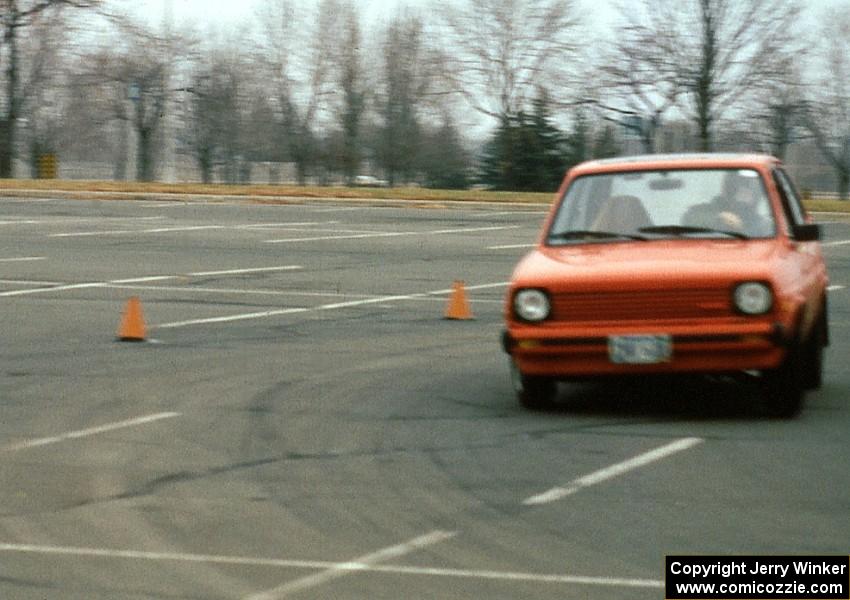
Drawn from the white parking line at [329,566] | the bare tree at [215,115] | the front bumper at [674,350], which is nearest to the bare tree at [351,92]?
the bare tree at [215,115]

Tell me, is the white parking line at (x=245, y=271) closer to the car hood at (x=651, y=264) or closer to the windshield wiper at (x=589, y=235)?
the windshield wiper at (x=589, y=235)

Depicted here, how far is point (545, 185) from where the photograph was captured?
66.6 meters

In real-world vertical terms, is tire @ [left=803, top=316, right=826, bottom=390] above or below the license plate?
below

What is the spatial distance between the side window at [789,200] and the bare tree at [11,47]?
47586mm

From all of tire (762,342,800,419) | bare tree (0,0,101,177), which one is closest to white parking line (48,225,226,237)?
tire (762,342,800,419)

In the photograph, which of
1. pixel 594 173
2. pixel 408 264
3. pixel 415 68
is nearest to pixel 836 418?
pixel 594 173

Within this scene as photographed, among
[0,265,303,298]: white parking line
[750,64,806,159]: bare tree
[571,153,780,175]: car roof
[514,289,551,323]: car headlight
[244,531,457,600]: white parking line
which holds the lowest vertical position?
[0,265,303,298]: white parking line

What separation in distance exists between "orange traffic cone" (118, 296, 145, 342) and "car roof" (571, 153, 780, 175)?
4.42m

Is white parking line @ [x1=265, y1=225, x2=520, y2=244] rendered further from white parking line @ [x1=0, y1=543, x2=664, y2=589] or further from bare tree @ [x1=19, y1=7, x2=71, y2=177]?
bare tree @ [x1=19, y1=7, x2=71, y2=177]

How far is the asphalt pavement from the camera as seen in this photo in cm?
631

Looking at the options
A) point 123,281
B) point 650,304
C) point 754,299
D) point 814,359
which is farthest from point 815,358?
point 123,281

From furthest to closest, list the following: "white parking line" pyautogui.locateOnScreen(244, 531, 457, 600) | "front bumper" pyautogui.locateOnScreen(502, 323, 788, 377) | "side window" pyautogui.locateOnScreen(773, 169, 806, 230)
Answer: "side window" pyautogui.locateOnScreen(773, 169, 806, 230) → "front bumper" pyautogui.locateOnScreen(502, 323, 788, 377) → "white parking line" pyautogui.locateOnScreen(244, 531, 457, 600)

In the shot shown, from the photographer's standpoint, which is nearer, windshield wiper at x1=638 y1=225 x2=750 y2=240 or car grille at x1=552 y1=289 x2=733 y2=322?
car grille at x1=552 y1=289 x2=733 y2=322

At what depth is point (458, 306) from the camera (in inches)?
647
